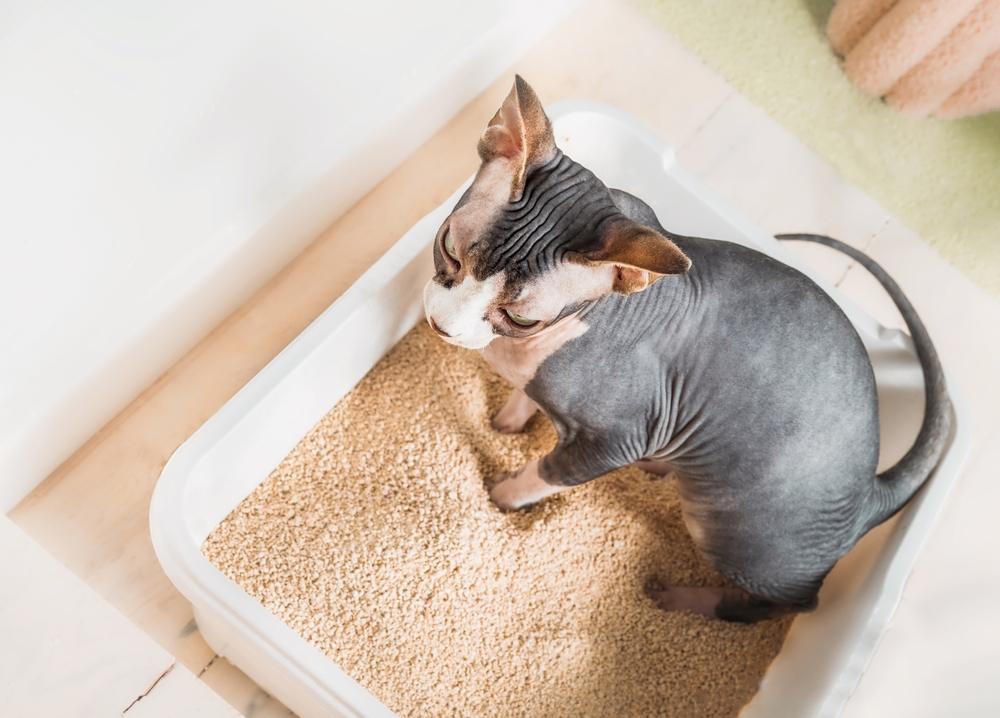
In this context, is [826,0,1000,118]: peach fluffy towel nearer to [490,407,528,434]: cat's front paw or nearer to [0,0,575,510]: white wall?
[0,0,575,510]: white wall

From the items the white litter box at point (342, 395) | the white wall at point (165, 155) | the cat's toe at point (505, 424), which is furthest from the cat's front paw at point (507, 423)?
the white wall at point (165, 155)

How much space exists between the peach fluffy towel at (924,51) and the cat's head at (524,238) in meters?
1.03

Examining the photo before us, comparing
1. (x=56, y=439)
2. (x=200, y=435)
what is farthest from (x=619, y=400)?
(x=56, y=439)

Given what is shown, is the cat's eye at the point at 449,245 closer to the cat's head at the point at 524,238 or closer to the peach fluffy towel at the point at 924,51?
the cat's head at the point at 524,238

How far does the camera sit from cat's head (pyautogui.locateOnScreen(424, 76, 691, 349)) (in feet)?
2.79

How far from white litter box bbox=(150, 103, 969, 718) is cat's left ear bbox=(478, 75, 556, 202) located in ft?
0.82

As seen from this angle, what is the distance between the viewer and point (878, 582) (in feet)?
3.74

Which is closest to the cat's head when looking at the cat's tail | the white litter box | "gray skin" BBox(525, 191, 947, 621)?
"gray skin" BBox(525, 191, 947, 621)

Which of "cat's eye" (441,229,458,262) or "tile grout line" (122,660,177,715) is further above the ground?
"cat's eye" (441,229,458,262)

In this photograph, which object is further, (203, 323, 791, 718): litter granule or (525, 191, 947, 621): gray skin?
(203, 323, 791, 718): litter granule

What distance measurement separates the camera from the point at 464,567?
124 cm

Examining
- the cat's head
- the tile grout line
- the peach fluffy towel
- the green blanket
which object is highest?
the peach fluffy towel

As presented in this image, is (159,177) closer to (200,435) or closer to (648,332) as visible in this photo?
(200,435)

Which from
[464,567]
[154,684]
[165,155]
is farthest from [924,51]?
[154,684]
